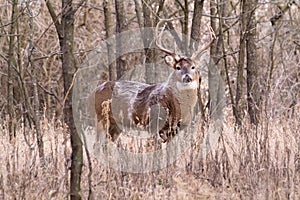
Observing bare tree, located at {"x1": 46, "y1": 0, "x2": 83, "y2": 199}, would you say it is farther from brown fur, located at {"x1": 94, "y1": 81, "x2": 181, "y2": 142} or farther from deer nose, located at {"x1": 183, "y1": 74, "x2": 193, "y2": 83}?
deer nose, located at {"x1": 183, "y1": 74, "x2": 193, "y2": 83}

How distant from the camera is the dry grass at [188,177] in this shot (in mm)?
5277

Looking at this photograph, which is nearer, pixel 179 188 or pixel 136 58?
pixel 179 188

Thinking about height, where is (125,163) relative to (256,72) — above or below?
below

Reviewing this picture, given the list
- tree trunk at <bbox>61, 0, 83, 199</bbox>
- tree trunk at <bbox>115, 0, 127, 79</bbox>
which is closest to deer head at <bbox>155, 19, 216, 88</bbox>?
tree trunk at <bbox>115, 0, 127, 79</bbox>

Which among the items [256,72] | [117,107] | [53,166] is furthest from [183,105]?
[53,166]

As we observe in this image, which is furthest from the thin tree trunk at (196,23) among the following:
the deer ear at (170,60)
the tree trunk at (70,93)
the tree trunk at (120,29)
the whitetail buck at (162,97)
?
the tree trunk at (70,93)

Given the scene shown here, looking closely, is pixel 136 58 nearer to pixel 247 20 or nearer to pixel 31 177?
pixel 247 20

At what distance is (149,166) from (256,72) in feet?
14.9

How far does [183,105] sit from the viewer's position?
898 centimetres

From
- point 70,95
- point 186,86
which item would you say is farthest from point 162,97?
point 70,95

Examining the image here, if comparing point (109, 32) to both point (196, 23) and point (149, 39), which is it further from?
point (196, 23)

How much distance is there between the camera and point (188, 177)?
20.2 ft

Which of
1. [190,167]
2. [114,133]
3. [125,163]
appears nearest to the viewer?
[125,163]

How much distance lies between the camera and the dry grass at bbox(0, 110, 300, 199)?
5277 mm
